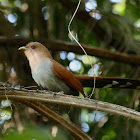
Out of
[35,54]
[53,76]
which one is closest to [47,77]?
[53,76]

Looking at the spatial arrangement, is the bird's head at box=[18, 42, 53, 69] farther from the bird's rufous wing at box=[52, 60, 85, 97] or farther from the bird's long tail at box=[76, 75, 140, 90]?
the bird's long tail at box=[76, 75, 140, 90]

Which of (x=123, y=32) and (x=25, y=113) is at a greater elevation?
(x=123, y=32)

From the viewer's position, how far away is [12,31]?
452 cm

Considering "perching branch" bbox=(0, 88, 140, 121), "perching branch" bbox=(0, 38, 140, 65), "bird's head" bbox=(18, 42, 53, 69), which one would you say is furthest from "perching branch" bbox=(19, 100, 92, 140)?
"perching branch" bbox=(0, 38, 140, 65)

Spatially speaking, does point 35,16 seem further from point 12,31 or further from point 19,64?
point 19,64

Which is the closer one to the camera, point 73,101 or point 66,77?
point 73,101

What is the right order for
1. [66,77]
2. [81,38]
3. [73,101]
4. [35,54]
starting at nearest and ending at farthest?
[73,101], [66,77], [35,54], [81,38]

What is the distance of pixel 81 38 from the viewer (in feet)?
16.8

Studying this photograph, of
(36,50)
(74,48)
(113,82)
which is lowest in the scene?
(113,82)

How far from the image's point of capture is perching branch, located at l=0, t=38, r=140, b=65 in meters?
4.51

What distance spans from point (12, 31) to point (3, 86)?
206 centimetres

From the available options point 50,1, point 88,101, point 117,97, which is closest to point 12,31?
point 50,1

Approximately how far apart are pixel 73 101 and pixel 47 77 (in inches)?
49.5

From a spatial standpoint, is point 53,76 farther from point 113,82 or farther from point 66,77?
point 113,82
